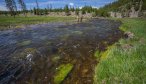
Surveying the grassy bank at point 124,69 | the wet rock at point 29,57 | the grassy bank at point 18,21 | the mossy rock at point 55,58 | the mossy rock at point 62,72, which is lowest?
the mossy rock at point 62,72

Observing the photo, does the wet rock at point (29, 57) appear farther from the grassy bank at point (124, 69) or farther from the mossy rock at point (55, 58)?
the grassy bank at point (124, 69)

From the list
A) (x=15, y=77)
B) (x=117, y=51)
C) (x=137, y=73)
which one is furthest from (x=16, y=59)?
(x=137, y=73)

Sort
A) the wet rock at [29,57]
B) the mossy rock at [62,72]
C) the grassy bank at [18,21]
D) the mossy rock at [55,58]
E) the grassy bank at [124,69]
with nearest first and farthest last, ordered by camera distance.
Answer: the grassy bank at [124,69]
the mossy rock at [62,72]
the mossy rock at [55,58]
the wet rock at [29,57]
the grassy bank at [18,21]

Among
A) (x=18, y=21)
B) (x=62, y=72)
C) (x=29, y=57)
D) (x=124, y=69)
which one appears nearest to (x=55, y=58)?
(x=29, y=57)

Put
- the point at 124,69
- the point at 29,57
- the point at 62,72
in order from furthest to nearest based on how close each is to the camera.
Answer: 1. the point at 29,57
2. the point at 62,72
3. the point at 124,69

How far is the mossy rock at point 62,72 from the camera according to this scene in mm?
11503

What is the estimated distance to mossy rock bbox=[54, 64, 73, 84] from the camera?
37.7 feet

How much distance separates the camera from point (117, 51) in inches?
525

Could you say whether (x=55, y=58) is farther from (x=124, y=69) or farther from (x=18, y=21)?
(x=18, y=21)

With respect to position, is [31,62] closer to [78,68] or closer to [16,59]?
[16,59]

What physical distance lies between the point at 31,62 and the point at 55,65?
221 cm

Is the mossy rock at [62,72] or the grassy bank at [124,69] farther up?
the grassy bank at [124,69]

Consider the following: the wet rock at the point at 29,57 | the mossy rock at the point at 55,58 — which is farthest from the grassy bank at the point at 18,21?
the mossy rock at the point at 55,58

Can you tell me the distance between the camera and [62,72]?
1253 cm
